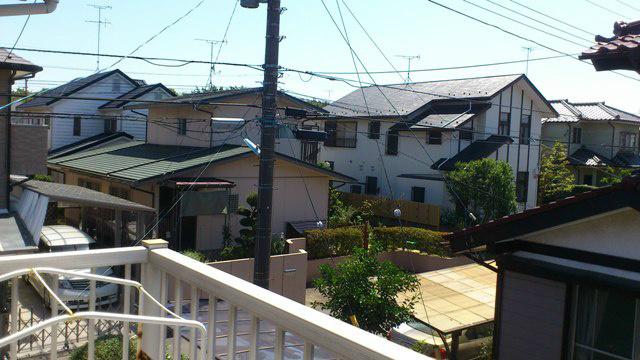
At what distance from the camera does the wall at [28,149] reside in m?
13.7

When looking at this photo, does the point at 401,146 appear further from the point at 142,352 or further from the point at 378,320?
the point at 142,352

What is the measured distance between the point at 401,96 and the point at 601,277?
2560 cm

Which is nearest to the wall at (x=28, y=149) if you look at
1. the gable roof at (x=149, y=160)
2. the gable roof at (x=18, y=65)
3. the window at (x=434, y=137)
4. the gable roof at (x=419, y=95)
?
the gable roof at (x=18, y=65)

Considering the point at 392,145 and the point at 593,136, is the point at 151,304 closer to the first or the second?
the point at 392,145

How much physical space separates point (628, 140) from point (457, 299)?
29.3 meters

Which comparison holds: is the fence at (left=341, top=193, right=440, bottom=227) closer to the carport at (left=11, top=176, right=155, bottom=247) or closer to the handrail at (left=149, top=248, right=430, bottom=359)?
the carport at (left=11, top=176, right=155, bottom=247)

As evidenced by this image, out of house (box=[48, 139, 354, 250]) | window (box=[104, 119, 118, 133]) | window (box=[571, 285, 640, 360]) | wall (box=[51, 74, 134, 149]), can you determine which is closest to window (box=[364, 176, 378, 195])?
house (box=[48, 139, 354, 250])

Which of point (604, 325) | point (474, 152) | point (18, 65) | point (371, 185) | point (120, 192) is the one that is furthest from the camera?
point (371, 185)

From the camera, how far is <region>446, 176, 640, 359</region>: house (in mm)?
5273

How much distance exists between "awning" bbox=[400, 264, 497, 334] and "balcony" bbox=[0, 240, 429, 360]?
6.93 metres

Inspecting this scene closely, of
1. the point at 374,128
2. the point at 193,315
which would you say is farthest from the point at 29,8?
the point at 374,128

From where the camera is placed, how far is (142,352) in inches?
99.4

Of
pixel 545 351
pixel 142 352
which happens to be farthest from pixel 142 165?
pixel 142 352

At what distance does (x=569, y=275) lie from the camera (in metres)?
5.64
